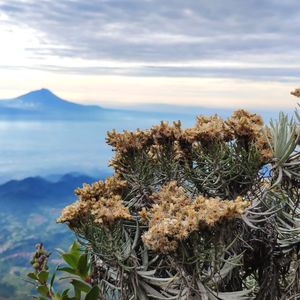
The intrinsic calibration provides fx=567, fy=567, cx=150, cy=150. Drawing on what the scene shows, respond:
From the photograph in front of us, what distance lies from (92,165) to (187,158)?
10363cm

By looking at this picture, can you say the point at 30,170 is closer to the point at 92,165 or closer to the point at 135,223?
the point at 92,165

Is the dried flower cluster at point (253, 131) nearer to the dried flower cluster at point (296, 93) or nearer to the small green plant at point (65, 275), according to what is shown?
the dried flower cluster at point (296, 93)

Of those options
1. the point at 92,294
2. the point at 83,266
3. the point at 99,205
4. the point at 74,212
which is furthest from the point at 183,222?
the point at 83,266

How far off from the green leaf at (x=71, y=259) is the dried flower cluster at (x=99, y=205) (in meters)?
0.41

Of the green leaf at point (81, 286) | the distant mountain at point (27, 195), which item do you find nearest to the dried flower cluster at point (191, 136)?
the green leaf at point (81, 286)

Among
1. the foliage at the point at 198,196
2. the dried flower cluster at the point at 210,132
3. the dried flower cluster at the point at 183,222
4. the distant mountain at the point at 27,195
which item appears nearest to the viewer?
the dried flower cluster at the point at 183,222

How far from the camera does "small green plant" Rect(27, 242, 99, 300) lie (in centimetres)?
314

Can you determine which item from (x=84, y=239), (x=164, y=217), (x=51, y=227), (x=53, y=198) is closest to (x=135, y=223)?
(x=84, y=239)

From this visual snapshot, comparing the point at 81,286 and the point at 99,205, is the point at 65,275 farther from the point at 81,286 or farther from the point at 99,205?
the point at 99,205

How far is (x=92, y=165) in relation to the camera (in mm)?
106125

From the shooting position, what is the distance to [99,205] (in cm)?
266

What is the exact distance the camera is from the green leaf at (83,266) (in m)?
3.14

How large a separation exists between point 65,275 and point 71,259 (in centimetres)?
10

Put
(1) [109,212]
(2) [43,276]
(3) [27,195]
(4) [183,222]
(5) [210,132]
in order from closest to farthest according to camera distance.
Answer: (4) [183,222], (1) [109,212], (5) [210,132], (2) [43,276], (3) [27,195]
